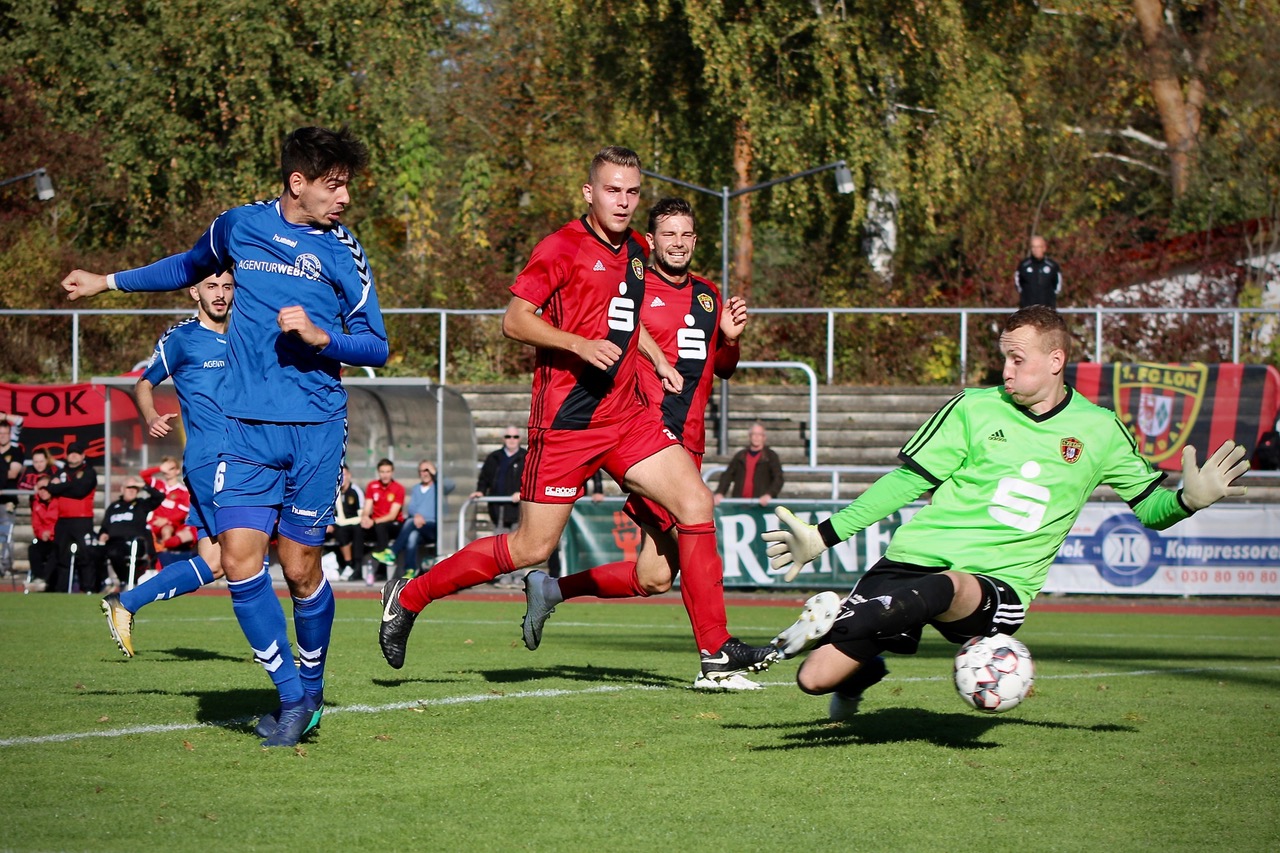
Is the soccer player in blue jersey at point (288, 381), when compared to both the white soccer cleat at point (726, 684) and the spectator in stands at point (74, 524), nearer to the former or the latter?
the white soccer cleat at point (726, 684)

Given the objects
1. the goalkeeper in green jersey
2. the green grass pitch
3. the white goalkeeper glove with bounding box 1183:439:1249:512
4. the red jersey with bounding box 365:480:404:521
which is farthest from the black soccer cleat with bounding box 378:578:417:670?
the red jersey with bounding box 365:480:404:521

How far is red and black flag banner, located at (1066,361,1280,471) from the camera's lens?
2250cm

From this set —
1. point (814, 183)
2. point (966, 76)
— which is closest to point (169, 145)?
point (814, 183)

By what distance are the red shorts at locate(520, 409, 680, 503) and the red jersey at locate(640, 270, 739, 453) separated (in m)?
1.09

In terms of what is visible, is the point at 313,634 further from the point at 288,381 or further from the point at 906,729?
the point at 906,729

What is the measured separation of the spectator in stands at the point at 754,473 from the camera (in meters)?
18.7

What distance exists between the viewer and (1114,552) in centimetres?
1800

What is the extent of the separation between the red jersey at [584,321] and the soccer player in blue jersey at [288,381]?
4.25ft

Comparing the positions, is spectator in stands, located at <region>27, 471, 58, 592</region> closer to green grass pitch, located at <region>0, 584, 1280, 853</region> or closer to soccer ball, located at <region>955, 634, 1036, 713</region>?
green grass pitch, located at <region>0, 584, 1280, 853</region>

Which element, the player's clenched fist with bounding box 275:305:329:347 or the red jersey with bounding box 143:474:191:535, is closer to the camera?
the player's clenched fist with bounding box 275:305:329:347

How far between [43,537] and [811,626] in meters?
15.9

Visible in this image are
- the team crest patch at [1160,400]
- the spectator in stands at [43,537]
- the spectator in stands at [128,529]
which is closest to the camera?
the spectator in stands at [128,529]

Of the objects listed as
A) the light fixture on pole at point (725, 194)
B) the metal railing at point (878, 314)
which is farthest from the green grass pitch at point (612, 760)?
the metal railing at point (878, 314)

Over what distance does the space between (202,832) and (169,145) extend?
31291 millimetres
